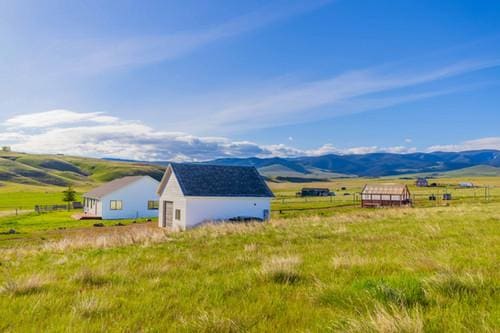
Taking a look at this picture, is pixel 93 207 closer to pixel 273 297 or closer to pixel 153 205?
pixel 153 205

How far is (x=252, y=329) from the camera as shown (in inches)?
168

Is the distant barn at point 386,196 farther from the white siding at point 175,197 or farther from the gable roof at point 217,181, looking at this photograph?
the white siding at point 175,197

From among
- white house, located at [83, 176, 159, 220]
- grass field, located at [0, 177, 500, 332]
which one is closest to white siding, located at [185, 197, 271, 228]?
grass field, located at [0, 177, 500, 332]

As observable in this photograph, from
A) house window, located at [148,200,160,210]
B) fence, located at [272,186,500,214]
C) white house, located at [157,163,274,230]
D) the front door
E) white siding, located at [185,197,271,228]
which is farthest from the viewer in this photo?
house window, located at [148,200,160,210]

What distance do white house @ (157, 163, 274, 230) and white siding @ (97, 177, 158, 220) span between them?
22.7 meters

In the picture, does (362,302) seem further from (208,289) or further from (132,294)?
(132,294)

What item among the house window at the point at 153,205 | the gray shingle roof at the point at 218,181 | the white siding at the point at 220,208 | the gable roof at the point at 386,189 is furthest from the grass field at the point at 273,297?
the gable roof at the point at 386,189

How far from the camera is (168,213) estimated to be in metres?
40.2

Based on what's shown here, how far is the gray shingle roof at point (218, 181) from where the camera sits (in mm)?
36772

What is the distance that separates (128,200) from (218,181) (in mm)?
29161

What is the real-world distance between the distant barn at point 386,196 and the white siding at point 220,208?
35465mm

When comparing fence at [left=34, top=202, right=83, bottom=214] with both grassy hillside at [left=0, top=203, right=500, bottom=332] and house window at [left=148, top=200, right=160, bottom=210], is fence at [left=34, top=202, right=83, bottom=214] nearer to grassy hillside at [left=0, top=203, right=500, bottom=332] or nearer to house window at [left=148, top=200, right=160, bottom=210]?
house window at [left=148, top=200, right=160, bottom=210]

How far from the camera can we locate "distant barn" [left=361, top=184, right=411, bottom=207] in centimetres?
6931

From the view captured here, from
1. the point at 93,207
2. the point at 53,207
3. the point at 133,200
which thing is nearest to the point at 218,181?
the point at 133,200
